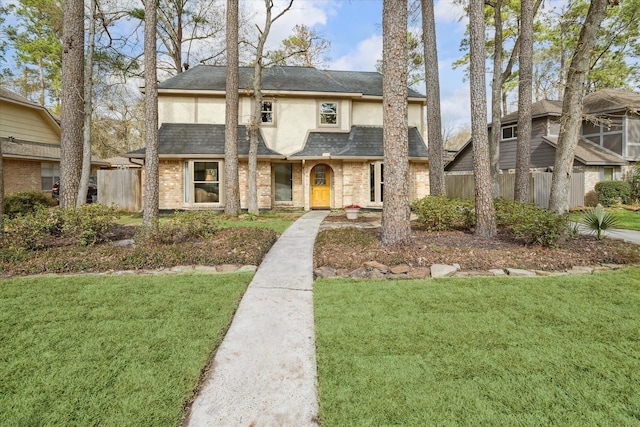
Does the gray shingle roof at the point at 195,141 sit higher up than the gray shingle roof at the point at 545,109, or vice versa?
the gray shingle roof at the point at 545,109

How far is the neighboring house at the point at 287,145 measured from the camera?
Answer: 13.8 m

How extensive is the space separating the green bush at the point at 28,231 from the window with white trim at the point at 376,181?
1126cm

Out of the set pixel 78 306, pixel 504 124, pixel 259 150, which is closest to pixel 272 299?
pixel 78 306

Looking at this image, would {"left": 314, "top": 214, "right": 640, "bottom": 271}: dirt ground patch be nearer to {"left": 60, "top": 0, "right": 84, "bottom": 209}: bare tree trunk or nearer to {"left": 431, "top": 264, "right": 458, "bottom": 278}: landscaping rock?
{"left": 431, "top": 264, "right": 458, "bottom": 278}: landscaping rock

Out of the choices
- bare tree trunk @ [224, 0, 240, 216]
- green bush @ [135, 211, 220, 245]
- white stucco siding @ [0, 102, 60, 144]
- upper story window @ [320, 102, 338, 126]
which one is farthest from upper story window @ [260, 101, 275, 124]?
white stucco siding @ [0, 102, 60, 144]

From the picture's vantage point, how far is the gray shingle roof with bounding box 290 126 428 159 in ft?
45.9

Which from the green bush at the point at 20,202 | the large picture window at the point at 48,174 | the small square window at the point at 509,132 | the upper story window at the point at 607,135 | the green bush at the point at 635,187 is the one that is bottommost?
the green bush at the point at 20,202

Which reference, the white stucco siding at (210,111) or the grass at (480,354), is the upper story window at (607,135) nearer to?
the grass at (480,354)

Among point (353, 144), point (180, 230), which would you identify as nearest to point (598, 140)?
point (353, 144)

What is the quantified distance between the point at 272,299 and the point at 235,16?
1133 centimetres

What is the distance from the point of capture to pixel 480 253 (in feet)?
18.1

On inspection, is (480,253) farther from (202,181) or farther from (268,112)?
(268,112)

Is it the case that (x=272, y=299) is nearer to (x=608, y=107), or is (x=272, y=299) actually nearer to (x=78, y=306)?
(x=78, y=306)

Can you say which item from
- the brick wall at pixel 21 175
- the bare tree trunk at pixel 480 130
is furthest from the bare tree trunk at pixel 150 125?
the brick wall at pixel 21 175
